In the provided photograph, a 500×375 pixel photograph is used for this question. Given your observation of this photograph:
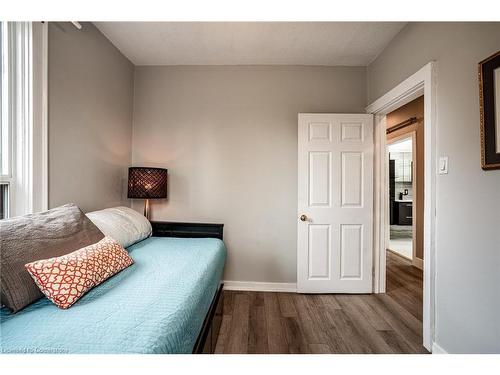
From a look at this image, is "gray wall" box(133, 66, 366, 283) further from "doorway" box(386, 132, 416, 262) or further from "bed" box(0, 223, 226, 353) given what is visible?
"doorway" box(386, 132, 416, 262)

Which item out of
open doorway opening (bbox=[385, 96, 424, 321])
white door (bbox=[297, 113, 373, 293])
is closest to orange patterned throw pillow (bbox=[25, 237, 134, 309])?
white door (bbox=[297, 113, 373, 293])

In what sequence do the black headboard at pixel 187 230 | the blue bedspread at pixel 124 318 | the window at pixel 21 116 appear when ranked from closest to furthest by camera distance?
the blue bedspread at pixel 124 318 → the window at pixel 21 116 → the black headboard at pixel 187 230

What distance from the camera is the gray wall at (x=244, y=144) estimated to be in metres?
2.60

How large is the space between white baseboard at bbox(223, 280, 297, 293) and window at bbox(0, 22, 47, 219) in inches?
75.4

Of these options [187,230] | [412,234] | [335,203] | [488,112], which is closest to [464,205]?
[488,112]

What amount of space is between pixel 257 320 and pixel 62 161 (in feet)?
6.63

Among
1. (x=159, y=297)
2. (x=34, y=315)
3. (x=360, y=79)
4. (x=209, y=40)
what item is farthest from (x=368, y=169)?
(x=34, y=315)

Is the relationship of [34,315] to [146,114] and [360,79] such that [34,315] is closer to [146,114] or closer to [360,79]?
[146,114]

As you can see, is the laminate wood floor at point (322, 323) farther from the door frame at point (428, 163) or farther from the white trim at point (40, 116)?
the white trim at point (40, 116)

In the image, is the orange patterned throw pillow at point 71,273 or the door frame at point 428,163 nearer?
the orange patterned throw pillow at point 71,273

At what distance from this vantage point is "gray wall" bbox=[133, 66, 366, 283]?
102 inches

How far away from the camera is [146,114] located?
2639mm

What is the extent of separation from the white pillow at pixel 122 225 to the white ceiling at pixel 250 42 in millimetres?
1657

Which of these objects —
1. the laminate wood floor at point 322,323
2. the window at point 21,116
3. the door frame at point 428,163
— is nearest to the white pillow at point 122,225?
the window at point 21,116
